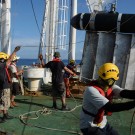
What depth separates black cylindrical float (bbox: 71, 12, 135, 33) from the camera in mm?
11664

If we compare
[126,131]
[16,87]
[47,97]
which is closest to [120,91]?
[126,131]

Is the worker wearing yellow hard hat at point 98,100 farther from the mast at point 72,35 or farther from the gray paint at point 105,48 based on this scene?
the mast at point 72,35

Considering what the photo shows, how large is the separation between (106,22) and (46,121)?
209 inches

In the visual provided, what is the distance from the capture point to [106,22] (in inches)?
474

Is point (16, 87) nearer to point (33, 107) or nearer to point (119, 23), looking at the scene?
point (33, 107)

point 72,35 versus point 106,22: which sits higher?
point 106,22

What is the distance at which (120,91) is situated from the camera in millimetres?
4234

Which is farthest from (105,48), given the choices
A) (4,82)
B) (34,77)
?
(4,82)

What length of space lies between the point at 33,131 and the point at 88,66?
6.30m

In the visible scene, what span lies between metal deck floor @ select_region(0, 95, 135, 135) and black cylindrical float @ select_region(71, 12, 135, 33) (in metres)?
3.37

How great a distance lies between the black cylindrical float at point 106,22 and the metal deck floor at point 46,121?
3365mm

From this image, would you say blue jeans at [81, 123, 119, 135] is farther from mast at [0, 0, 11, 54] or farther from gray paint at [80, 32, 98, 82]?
mast at [0, 0, 11, 54]

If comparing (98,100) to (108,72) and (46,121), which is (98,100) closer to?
(108,72)

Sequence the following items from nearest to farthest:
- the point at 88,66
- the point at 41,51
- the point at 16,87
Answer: the point at 16,87, the point at 88,66, the point at 41,51
